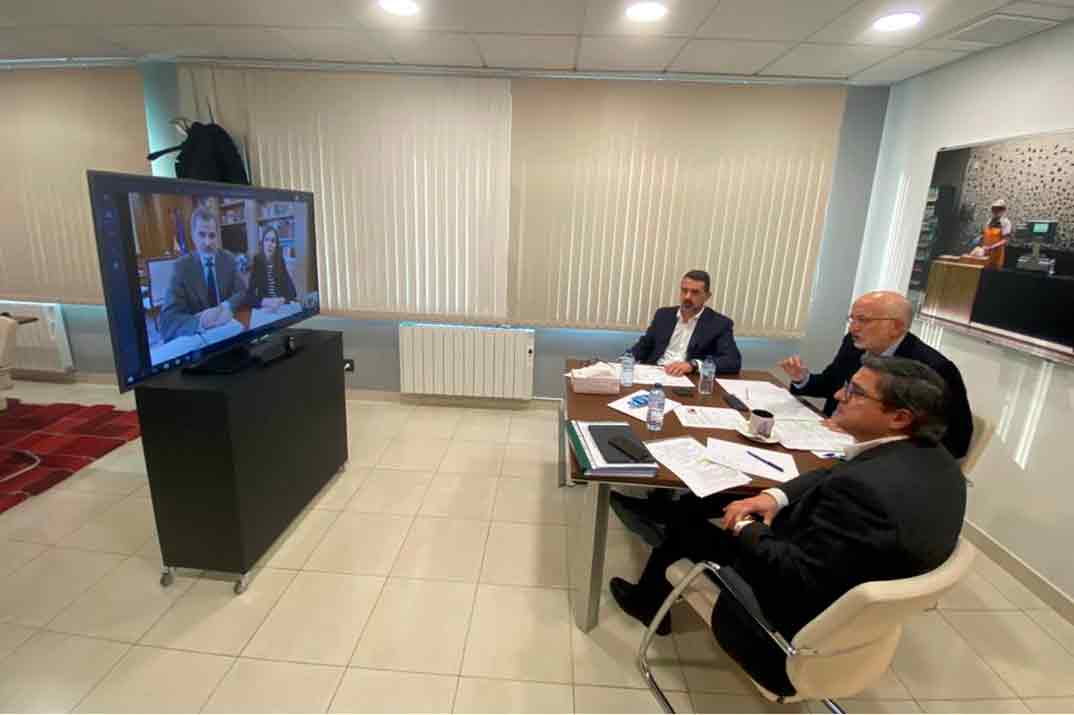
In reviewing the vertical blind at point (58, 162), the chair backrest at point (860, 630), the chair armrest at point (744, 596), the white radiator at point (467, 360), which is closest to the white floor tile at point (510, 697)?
the chair armrest at point (744, 596)

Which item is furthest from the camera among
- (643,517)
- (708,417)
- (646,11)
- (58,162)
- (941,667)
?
(58,162)

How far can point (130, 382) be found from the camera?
67.6 inches

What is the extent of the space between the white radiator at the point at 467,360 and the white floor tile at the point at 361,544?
60.1 inches

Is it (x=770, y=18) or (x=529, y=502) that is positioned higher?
(x=770, y=18)

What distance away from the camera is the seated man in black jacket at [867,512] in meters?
1.14

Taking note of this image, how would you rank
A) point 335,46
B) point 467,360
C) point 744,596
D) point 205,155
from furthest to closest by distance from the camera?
point 467,360
point 205,155
point 335,46
point 744,596

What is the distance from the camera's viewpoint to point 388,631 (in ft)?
6.40

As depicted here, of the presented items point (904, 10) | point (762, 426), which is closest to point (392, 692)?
point (762, 426)

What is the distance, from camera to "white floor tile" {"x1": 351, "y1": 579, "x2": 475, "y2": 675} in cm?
182

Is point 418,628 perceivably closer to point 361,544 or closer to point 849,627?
point 361,544

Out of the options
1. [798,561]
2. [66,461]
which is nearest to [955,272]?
[798,561]

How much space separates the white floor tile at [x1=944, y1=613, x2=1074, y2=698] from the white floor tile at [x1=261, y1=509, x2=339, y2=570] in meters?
2.96

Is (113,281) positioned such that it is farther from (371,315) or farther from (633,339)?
(633,339)

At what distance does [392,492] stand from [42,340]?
3.77 meters
